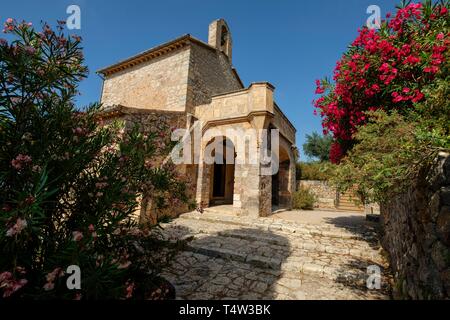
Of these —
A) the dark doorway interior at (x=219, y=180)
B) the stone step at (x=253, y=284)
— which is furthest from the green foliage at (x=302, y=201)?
the stone step at (x=253, y=284)

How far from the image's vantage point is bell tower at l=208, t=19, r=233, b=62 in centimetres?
1278

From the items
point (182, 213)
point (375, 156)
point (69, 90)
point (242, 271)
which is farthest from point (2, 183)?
point (182, 213)

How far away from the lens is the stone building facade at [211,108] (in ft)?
27.4

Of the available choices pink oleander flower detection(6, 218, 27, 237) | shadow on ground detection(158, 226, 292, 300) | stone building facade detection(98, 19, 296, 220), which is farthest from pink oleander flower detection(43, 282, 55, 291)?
stone building facade detection(98, 19, 296, 220)

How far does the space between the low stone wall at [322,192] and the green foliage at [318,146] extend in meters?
11.4

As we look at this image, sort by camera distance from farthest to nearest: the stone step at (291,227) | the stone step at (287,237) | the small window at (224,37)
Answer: the small window at (224,37) < the stone step at (291,227) < the stone step at (287,237)

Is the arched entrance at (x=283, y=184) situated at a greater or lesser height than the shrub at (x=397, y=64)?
lesser

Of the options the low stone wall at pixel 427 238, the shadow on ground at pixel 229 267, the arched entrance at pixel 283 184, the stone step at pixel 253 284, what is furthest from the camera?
the arched entrance at pixel 283 184

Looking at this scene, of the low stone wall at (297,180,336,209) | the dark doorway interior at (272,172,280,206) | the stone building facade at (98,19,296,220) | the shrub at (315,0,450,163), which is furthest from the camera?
the low stone wall at (297,180,336,209)

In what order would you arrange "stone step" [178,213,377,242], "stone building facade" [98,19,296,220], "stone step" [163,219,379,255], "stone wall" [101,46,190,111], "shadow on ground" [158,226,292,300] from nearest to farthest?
"shadow on ground" [158,226,292,300] → "stone step" [163,219,379,255] → "stone step" [178,213,377,242] → "stone building facade" [98,19,296,220] → "stone wall" [101,46,190,111]

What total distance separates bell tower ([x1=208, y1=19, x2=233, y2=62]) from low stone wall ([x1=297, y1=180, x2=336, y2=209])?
1102cm

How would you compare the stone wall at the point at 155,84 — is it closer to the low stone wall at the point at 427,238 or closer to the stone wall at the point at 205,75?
the stone wall at the point at 205,75

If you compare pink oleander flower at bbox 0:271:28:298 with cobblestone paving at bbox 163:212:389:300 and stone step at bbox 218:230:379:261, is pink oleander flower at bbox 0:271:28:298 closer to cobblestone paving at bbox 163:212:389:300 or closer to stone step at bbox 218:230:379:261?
cobblestone paving at bbox 163:212:389:300
